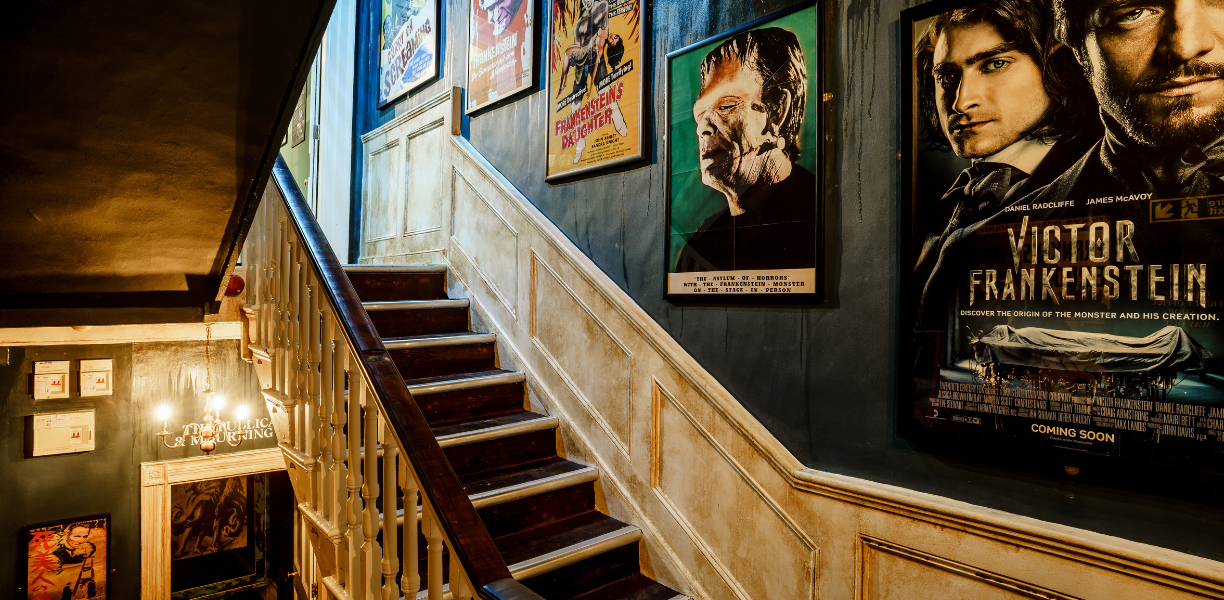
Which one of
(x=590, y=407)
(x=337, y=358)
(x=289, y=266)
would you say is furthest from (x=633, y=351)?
(x=289, y=266)

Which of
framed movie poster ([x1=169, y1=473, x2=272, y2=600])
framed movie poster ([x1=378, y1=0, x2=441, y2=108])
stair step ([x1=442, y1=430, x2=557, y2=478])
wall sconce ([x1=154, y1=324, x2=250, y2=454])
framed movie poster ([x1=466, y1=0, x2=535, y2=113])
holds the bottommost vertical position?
framed movie poster ([x1=169, y1=473, x2=272, y2=600])

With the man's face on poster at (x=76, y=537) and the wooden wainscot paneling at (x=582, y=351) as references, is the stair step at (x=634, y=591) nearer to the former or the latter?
the wooden wainscot paneling at (x=582, y=351)

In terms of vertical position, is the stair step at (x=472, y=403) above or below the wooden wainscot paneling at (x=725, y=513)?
above

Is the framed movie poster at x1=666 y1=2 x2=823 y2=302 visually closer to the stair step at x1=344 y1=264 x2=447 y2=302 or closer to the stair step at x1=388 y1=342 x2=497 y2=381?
the stair step at x1=388 y1=342 x2=497 y2=381

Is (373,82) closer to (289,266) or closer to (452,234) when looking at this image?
(452,234)

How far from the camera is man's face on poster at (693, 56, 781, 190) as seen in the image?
6.71ft

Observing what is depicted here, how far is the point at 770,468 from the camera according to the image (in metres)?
1.92

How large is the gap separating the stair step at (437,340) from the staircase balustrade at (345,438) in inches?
20.1

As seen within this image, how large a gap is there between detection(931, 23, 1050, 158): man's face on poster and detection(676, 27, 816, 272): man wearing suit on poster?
408 millimetres

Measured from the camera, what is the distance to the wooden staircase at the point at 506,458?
7.01 ft

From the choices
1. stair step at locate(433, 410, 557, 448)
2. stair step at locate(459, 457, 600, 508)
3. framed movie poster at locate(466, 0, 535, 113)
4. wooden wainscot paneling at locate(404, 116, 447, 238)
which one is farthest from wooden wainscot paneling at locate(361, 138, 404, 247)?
stair step at locate(459, 457, 600, 508)

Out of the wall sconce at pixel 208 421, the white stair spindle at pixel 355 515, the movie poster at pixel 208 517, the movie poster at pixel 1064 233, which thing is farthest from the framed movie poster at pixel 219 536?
the movie poster at pixel 1064 233

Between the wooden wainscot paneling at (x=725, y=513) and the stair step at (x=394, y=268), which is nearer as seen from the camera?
the wooden wainscot paneling at (x=725, y=513)

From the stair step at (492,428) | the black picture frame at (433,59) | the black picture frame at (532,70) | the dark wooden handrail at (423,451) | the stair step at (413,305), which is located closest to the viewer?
the dark wooden handrail at (423,451)
